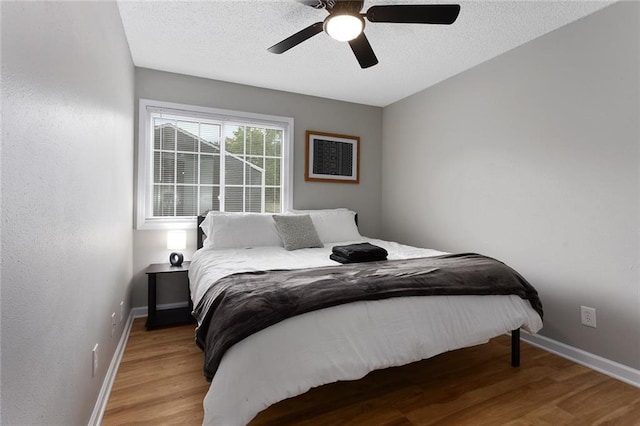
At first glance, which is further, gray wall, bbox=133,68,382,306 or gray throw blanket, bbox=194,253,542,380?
gray wall, bbox=133,68,382,306

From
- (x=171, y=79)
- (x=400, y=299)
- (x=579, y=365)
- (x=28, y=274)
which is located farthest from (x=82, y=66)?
(x=579, y=365)

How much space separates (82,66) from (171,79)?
2223 mm

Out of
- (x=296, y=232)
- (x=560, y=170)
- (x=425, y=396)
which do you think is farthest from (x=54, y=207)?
(x=560, y=170)

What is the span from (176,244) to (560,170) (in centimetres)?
342

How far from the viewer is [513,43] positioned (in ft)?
9.00

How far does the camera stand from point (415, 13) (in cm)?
192

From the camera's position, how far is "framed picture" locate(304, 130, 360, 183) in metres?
4.04

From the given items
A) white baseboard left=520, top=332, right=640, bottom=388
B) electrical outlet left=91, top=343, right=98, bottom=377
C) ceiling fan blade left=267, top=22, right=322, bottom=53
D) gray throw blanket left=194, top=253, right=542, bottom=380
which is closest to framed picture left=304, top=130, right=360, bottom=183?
ceiling fan blade left=267, top=22, right=322, bottom=53

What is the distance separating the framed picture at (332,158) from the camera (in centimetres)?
404

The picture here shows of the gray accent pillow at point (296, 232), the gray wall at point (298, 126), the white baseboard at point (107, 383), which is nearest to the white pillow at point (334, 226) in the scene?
the gray accent pillow at point (296, 232)

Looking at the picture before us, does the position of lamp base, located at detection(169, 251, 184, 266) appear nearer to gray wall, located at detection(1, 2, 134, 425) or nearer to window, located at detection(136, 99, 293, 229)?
window, located at detection(136, 99, 293, 229)

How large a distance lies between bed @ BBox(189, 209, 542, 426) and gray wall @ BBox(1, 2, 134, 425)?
20.8 inches

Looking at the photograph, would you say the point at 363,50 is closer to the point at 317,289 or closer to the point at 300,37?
the point at 300,37

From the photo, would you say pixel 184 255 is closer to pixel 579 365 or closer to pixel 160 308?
pixel 160 308
